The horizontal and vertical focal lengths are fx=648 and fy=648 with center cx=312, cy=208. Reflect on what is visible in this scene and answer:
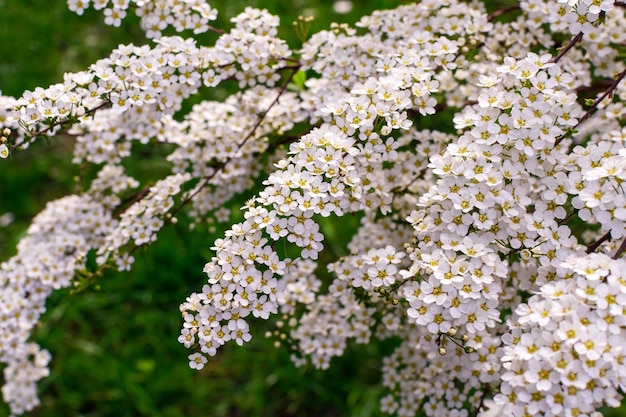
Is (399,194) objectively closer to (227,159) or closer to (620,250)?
(227,159)

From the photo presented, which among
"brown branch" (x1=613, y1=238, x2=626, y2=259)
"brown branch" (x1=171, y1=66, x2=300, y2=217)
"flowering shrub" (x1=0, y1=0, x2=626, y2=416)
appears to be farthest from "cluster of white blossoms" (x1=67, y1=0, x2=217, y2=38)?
"brown branch" (x1=613, y1=238, x2=626, y2=259)

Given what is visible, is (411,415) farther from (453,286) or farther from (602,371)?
(602,371)

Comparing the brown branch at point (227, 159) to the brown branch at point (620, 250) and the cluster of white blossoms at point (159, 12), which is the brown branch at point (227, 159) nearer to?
the cluster of white blossoms at point (159, 12)

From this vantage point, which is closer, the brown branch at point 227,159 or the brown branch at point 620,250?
the brown branch at point 620,250

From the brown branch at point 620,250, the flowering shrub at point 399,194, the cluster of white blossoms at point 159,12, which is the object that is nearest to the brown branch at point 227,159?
the flowering shrub at point 399,194

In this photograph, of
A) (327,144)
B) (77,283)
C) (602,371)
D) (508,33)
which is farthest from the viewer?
(508,33)

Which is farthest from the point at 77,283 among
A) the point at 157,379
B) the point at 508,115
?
the point at 508,115

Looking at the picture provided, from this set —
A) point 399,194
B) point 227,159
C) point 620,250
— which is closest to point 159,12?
point 227,159

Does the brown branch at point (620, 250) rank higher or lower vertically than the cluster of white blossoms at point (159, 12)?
lower
